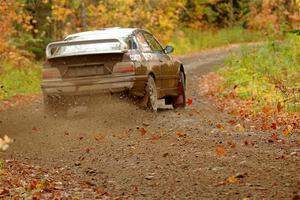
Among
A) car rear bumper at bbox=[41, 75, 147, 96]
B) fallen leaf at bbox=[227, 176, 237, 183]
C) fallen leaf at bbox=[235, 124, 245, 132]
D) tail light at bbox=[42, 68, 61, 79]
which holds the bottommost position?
fallen leaf at bbox=[235, 124, 245, 132]

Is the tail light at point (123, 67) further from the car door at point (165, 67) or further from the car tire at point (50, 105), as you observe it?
the car door at point (165, 67)

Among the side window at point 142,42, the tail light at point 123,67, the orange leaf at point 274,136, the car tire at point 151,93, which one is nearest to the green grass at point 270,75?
the car tire at point 151,93

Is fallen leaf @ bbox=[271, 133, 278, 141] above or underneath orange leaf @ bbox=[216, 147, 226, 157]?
underneath

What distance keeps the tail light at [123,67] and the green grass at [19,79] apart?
8417 mm

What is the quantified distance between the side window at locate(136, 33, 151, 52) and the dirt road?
1.34 m

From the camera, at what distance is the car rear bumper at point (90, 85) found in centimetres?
1177

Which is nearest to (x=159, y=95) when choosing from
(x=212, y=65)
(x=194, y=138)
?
(x=194, y=138)

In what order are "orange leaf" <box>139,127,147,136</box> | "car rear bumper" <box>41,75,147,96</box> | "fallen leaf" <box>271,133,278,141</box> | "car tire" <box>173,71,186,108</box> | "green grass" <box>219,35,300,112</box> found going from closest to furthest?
1. "fallen leaf" <box>271,133,278,141</box>
2. "orange leaf" <box>139,127,147,136</box>
3. "car rear bumper" <box>41,75,147,96</box>
4. "green grass" <box>219,35,300,112</box>
5. "car tire" <box>173,71,186,108</box>

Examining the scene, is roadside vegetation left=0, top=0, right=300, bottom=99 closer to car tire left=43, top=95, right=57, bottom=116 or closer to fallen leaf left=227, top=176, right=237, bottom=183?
car tire left=43, top=95, right=57, bottom=116

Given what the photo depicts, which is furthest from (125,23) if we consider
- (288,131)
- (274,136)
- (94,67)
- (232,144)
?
(232,144)

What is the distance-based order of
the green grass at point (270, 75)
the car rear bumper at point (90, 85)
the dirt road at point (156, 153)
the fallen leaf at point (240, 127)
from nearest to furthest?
the dirt road at point (156, 153) < the fallen leaf at point (240, 127) < the car rear bumper at point (90, 85) < the green grass at point (270, 75)

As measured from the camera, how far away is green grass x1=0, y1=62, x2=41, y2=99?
20.7 meters

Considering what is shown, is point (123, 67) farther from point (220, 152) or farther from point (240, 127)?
point (220, 152)

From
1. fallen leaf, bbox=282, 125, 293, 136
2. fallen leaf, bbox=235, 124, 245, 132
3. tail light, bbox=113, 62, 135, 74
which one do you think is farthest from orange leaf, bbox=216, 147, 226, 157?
tail light, bbox=113, 62, 135, 74
